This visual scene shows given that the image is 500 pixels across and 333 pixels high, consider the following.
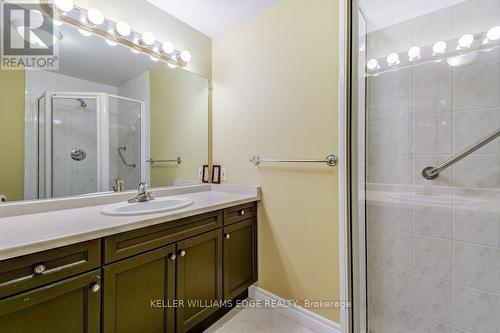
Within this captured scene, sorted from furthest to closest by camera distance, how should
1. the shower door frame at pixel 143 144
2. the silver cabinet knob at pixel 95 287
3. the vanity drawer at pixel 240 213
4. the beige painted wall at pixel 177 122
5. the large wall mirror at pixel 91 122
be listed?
the beige painted wall at pixel 177 122, the shower door frame at pixel 143 144, the vanity drawer at pixel 240 213, the large wall mirror at pixel 91 122, the silver cabinet knob at pixel 95 287

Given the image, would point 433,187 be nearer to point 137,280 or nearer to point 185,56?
point 137,280

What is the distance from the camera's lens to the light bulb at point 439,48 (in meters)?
1.19

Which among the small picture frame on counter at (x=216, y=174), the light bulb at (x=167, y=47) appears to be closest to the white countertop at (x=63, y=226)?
the small picture frame on counter at (x=216, y=174)

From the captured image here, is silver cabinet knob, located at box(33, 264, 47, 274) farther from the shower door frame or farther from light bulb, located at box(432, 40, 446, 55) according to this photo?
light bulb, located at box(432, 40, 446, 55)

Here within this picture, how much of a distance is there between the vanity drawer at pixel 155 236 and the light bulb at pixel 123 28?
1298 mm

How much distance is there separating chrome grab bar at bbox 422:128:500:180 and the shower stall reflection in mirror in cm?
181

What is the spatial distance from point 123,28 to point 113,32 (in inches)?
2.9

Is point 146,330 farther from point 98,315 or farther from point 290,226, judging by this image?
point 290,226

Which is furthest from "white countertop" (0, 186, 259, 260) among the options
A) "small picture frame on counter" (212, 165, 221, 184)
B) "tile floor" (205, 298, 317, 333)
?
"tile floor" (205, 298, 317, 333)

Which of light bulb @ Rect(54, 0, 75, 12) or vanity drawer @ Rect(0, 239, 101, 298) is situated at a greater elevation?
light bulb @ Rect(54, 0, 75, 12)

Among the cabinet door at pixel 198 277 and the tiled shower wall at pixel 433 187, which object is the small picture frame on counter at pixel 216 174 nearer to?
the cabinet door at pixel 198 277

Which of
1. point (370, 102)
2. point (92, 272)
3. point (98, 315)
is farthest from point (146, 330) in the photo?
point (370, 102)

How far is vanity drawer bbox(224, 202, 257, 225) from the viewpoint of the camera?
1574mm

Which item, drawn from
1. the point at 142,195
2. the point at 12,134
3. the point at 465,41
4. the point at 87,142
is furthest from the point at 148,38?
the point at 465,41
